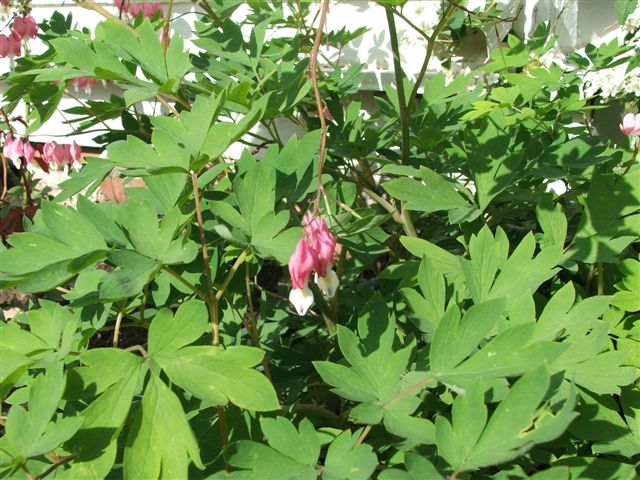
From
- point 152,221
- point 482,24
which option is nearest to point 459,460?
point 152,221

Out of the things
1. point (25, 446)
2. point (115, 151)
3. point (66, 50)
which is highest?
point (66, 50)

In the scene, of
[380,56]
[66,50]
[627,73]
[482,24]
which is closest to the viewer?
[66,50]

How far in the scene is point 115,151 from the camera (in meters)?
0.99

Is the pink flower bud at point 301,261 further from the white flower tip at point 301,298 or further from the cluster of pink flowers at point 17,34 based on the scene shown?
the cluster of pink flowers at point 17,34

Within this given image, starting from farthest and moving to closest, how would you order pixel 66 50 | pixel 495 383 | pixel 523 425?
pixel 66 50, pixel 495 383, pixel 523 425

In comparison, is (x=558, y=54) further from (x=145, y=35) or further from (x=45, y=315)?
(x=45, y=315)

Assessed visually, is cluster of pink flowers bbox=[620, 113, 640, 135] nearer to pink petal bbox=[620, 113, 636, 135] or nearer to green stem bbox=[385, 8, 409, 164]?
pink petal bbox=[620, 113, 636, 135]

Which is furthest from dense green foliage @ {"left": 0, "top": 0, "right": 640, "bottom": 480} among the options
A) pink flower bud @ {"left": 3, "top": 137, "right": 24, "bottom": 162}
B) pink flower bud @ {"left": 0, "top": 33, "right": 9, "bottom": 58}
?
pink flower bud @ {"left": 0, "top": 33, "right": 9, "bottom": 58}

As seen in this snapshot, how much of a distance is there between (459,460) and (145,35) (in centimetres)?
93

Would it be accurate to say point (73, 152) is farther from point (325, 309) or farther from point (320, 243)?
point (320, 243)

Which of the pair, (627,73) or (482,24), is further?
(482,24)

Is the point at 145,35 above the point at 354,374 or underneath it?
above

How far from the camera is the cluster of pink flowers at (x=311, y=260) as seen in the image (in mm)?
867

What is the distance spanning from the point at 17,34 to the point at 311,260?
184cm
